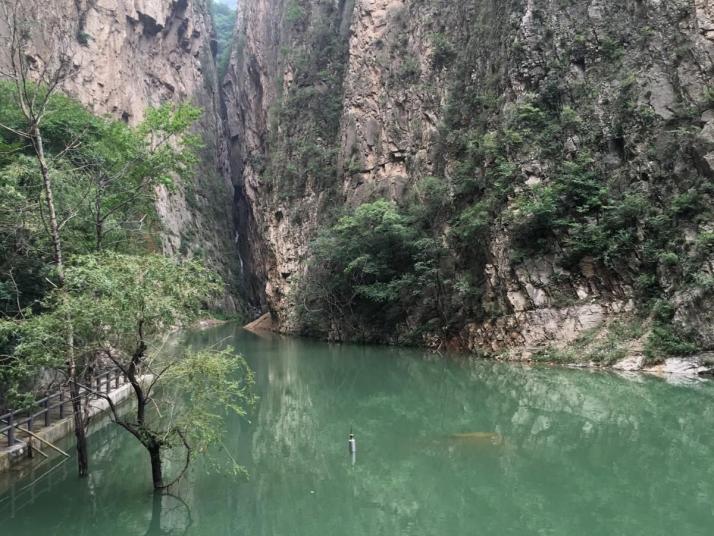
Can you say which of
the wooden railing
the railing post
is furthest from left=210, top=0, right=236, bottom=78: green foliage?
the railing post

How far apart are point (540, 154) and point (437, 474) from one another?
17.6 meters

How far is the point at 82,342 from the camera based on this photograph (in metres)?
8.36

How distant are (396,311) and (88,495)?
21569mm

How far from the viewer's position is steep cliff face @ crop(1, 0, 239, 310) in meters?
42.4

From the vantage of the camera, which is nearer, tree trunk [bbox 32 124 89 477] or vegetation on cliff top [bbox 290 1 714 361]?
tree trunk [bbox 32 124 89 477]

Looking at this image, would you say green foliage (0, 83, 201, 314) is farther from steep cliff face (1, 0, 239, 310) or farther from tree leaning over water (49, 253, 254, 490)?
steep cliff face (1, 0, 239, 310)

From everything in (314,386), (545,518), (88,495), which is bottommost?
(314,386)

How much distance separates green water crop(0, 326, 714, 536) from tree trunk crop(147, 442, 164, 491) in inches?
12.6

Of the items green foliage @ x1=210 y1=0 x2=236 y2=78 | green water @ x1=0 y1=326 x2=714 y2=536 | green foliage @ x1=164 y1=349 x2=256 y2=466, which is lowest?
green water @ x1=0 y1=326 x2=714 y2=536

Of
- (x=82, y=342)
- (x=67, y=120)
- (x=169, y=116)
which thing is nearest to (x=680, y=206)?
(x=169, y=116)

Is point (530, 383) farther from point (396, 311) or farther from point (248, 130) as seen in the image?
point (248, 130)

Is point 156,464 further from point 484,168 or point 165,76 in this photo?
point 165,76

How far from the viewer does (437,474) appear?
9.30m

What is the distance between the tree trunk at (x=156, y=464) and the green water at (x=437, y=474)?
0.32 metres
